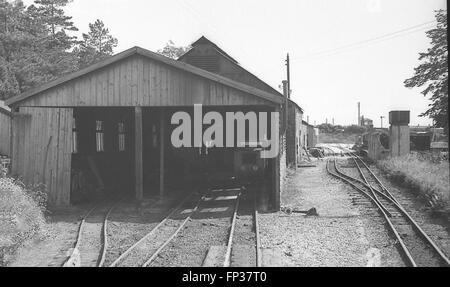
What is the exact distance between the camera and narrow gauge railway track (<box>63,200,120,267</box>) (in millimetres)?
8711

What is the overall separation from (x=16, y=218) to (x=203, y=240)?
4330 mm

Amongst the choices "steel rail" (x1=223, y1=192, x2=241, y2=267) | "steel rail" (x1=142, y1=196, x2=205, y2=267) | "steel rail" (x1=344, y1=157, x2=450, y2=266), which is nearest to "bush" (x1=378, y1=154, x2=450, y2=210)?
"steel rail" (x1=344, y1=157, x2=450, y2=266)

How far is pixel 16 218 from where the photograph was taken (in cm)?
1042

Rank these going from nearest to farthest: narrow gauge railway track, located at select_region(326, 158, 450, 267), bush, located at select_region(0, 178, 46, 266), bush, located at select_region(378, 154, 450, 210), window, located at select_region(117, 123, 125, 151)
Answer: narrow gauge railway track, located at select_region(326, 158, 450, 267) → bush, located at select_region(0, 178, 46, 266) → bush, located at select_region(378, 154, 450, 210) → window, located at select_region(117, 123, 125, 151)

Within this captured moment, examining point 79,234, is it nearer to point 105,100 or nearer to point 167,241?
point 167,241

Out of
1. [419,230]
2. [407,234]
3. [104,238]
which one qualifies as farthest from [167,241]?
[419,230]

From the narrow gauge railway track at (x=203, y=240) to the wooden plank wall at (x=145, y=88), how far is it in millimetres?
3462

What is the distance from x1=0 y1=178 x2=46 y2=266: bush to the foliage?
2193 cm

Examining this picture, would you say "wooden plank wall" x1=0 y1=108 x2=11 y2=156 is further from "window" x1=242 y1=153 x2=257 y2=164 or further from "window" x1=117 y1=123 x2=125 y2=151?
"window" x1=242 y1=153 x2=257 y2=164

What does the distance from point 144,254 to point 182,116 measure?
11.6 meters

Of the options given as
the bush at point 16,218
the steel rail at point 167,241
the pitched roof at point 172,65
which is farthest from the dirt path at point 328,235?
the bush at point 16,218

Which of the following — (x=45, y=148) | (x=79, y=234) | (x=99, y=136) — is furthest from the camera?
(x=99, y=136)

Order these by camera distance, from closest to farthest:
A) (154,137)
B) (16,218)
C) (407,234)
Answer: (16,218)
(407,234)
(154,137)
